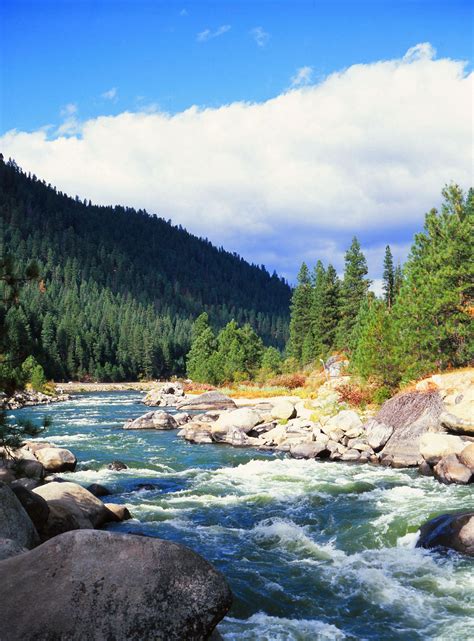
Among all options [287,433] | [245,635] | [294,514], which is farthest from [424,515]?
Answer: [287,433]

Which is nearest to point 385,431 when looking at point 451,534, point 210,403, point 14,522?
point 451,534

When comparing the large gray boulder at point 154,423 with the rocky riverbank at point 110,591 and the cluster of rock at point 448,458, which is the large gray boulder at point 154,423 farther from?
the rocky riverbank at point 110,591

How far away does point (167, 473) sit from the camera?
72.6 feet

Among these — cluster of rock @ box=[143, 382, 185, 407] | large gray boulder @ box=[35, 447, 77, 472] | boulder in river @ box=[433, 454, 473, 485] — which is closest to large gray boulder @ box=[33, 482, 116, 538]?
large gray boulder @ box=[35, 447, 77, 472]

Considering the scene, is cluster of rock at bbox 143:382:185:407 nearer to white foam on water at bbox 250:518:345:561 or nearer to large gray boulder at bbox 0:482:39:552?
white foam on water at bbox 250:518:345:561

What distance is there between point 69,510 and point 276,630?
6058 mm

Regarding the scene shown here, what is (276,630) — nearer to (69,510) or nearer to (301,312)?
(69,510)

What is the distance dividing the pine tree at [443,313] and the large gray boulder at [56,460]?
59.4 ft

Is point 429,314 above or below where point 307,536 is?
above

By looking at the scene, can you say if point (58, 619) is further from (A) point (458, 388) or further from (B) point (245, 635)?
(A) point (458, 388)

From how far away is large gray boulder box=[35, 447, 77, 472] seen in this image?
21.6 metres

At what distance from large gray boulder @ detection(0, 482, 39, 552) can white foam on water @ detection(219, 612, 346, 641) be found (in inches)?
157

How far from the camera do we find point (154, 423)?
37250 mm

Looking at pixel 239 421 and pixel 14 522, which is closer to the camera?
pixel 14 522
